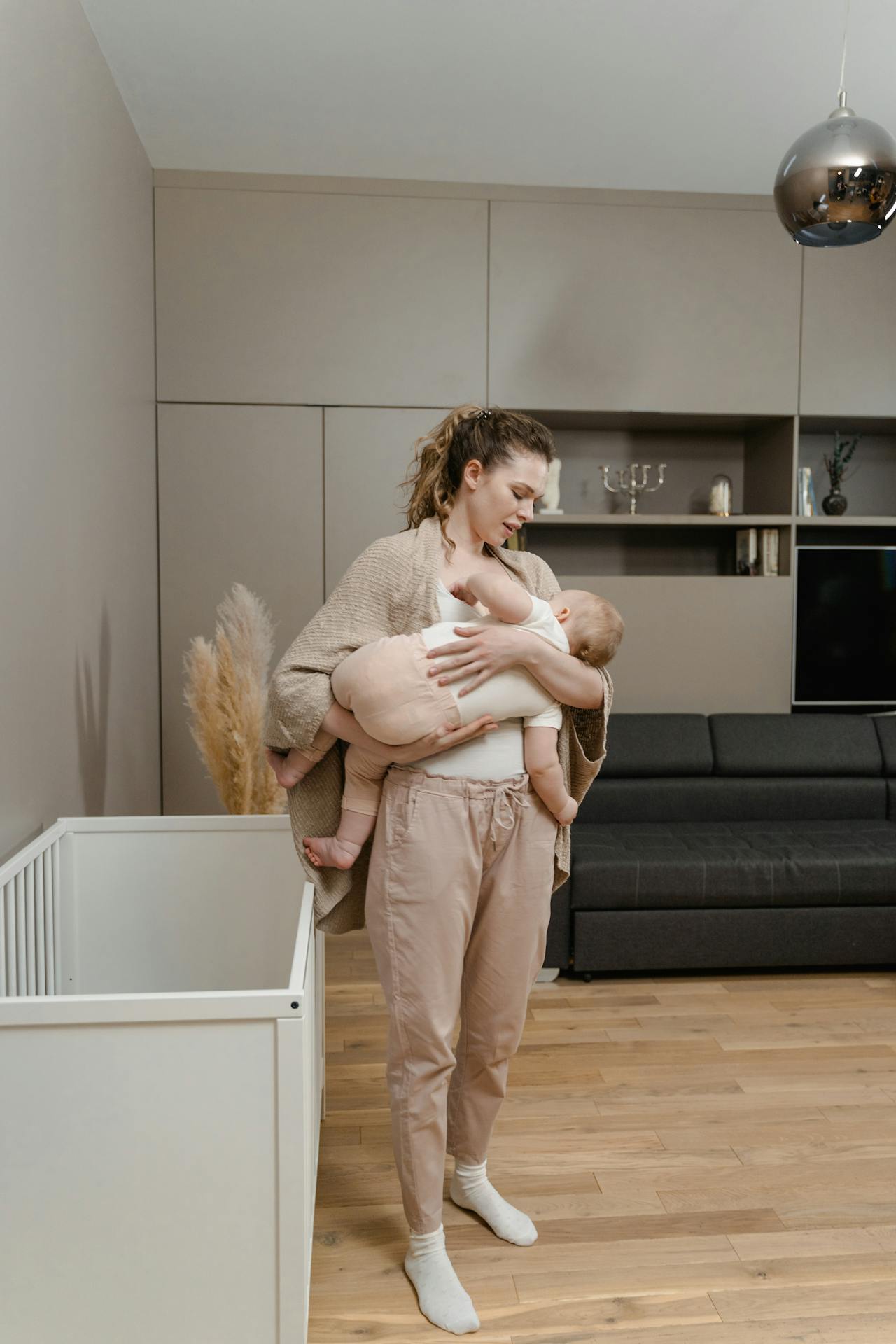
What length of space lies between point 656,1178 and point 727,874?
1173 millimetres

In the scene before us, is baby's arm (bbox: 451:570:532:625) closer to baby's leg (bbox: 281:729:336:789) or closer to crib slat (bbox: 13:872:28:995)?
baby's leg (bbox: 281:729:336:789)

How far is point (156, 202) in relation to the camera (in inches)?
145

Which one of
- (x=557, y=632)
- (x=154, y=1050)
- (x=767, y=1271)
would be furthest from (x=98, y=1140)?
(x=767, y=1271)

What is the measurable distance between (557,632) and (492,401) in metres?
2.45

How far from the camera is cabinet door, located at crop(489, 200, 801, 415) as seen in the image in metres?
3.86

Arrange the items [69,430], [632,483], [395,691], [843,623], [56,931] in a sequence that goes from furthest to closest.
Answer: [632,483]
[843,623]
[69,430]
[56,931]
[395,691]

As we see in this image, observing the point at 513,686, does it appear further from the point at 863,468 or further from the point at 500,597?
the point at 863,468

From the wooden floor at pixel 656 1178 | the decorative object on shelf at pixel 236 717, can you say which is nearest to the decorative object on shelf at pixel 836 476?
the wooden floor at pixel 656 1178

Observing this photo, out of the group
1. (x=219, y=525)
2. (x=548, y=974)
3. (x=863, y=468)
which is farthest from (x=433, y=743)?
(x=863, y=468)

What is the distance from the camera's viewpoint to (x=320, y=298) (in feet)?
12.4

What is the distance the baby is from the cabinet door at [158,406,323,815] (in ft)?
7.16

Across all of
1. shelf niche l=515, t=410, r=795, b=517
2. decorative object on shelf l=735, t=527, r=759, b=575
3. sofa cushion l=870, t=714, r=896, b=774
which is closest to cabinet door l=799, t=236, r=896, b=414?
shelf niche l=515, t=410, r=795, b=517

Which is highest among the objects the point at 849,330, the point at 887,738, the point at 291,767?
the point at 849,330

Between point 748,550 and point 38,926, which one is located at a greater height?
point 748,550
